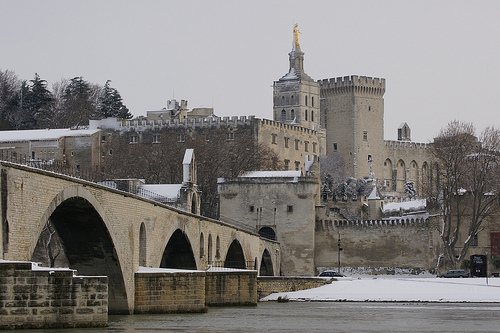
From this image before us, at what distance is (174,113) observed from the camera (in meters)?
121

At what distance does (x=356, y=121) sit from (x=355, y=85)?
16.4 feet

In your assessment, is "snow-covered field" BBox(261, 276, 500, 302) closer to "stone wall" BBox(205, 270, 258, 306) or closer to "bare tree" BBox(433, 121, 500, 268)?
"stone wall" BBox(205, 270, 258, 306)

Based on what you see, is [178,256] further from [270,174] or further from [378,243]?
[378,243]

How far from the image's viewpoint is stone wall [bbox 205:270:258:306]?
47.5 m

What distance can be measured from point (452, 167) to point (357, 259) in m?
11.2

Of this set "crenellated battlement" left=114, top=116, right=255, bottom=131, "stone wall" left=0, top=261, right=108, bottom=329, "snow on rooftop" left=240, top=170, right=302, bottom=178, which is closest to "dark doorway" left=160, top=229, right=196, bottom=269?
"stone wall" left=0, top=261, right=108, bottom=329

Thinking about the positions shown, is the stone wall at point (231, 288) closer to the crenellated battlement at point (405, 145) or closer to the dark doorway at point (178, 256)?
the dark doorway at point (178, 256)

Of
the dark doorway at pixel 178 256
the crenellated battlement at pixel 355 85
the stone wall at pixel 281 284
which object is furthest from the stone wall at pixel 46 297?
the crenellated battlement at pixel 355 85

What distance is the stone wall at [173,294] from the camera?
38531 millimetres

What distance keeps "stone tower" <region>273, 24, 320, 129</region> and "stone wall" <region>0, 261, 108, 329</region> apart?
116 meters

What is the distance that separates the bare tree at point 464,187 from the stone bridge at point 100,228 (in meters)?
26.9

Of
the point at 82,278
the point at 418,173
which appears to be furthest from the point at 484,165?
the point at 418,173

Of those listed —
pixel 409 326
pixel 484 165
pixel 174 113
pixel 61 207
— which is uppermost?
pixel 174 113

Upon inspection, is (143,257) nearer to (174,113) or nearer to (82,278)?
(82,278)
